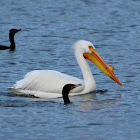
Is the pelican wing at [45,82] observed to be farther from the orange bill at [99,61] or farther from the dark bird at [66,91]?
the orange bill at [99,61]

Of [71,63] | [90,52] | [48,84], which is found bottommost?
[71,63]

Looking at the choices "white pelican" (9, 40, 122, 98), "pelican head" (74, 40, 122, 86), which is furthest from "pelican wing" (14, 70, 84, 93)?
"pelican head" (74, 40, 122, 86)

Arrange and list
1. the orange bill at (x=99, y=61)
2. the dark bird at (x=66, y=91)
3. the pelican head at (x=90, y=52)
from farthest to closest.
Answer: the orange bill at (x=99, y=61) → the pelican head at (x=90, y=52) → the dark bird at (x=66, y=91)

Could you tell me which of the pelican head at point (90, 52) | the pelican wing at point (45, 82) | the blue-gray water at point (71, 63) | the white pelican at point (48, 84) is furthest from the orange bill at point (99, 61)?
the pelican wing at point (45, 82)

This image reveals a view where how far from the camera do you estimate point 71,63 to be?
1463cm

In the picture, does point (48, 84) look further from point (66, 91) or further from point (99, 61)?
point (99, 61)

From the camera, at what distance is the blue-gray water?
916 cm

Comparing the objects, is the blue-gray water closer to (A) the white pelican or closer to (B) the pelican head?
(A) the white pelican

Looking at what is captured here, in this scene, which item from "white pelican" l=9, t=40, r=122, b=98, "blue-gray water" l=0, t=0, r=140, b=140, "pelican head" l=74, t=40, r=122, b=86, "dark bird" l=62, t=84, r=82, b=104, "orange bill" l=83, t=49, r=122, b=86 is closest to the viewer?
"blue-gray water" l=0, t=0, r=140, b=140

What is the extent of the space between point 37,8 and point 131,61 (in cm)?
1011

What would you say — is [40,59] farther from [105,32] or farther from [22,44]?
[105,32]

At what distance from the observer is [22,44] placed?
1773cm

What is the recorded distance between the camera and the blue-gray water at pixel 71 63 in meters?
9.16

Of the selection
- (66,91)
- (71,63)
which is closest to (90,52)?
(66,91)
